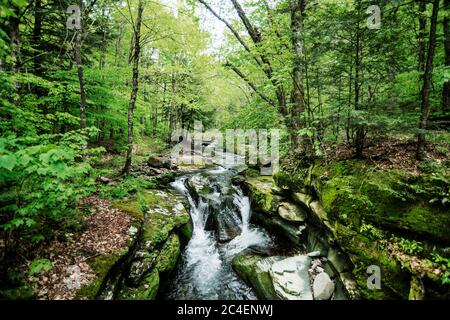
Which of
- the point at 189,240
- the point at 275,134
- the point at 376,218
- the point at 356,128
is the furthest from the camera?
the point at 275,134

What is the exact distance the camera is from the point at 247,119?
10555 millimetres

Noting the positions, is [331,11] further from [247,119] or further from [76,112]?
[76,112]

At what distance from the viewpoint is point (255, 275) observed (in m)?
6.16

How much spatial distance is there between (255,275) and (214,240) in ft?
8.84

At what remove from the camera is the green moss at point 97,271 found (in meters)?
4.14

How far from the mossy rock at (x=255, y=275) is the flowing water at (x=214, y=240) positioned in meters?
0.20

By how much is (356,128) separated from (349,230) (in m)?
2.70

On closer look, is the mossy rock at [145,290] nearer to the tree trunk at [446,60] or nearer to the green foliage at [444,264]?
the green foliage at [444,264]

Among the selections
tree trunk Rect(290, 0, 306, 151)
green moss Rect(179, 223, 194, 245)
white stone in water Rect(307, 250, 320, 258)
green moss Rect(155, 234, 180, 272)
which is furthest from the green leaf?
white stone in water Rect(307, 250, 320, 258)

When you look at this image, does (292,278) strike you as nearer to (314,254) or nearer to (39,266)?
(314,254)

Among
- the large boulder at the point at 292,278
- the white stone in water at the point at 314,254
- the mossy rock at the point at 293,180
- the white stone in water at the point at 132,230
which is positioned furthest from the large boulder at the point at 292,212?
the white stone in water at the point at 132,230

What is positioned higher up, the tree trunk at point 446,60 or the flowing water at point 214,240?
the tree trunk at point 446,60
